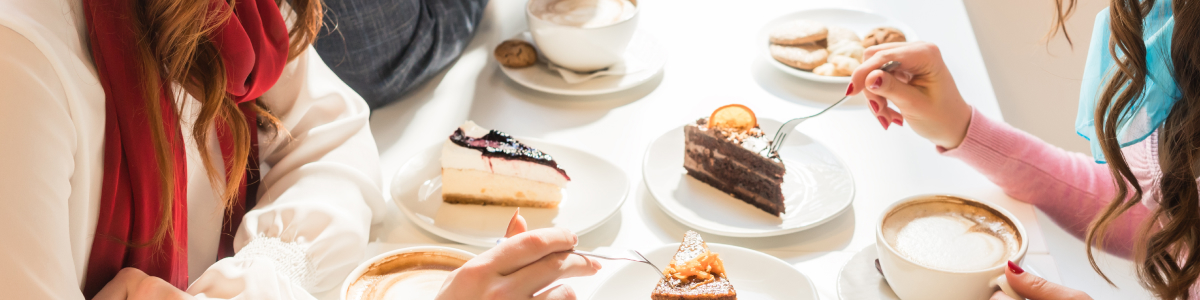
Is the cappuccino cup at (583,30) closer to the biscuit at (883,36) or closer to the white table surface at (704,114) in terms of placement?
the white table surface at (704,114)

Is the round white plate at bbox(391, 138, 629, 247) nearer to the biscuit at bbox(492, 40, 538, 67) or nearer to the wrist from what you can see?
the biscuit at bbox(492, 40, 538, 67)

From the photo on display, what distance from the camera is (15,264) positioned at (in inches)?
25.0

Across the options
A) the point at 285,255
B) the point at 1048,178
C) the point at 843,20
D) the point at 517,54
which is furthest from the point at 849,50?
the point at 285,255

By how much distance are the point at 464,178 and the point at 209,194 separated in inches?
13.7

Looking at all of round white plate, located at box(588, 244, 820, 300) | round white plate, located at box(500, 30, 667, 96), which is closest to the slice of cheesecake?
round white plate, located at box(588, 244, 820, 300)

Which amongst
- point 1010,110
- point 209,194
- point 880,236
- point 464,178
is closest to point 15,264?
point 209,194

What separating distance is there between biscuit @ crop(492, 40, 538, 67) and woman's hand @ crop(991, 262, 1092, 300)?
3.23ft

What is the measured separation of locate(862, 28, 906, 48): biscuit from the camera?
161 cm

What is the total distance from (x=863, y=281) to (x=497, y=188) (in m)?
0.55

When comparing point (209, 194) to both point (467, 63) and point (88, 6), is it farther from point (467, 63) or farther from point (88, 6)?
→ point (467, 63)

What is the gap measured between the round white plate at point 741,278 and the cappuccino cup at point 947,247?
11cm

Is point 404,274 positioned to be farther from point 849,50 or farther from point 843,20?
point 843,20

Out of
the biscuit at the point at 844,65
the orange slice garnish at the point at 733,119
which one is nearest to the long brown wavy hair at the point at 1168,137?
the orange slice garnish at the point at 733,119

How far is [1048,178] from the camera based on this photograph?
119 centimetres
